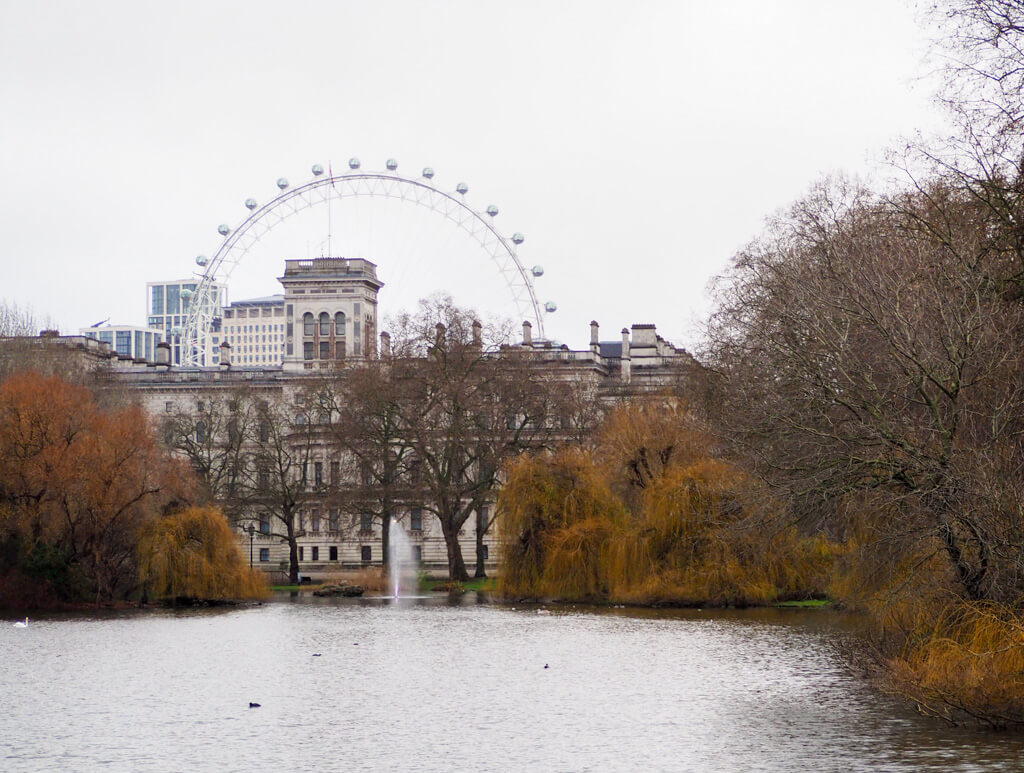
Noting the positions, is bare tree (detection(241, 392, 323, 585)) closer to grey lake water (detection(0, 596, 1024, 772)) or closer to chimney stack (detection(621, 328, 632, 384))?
chimney stack (detection(621, 328, 632, 384))

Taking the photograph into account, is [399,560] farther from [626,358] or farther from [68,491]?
[68,491]

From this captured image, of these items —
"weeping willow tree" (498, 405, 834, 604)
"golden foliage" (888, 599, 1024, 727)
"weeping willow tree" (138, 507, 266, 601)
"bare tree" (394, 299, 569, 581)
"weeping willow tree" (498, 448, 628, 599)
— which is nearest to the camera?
"golden foliage" (888, 599, 1024, 727)

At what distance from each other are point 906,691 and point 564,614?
2808 cm

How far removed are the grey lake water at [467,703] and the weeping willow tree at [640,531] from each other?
6.67 m

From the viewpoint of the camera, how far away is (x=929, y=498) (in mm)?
25188

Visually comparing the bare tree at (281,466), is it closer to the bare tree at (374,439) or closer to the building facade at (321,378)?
the building facade at (321,378)

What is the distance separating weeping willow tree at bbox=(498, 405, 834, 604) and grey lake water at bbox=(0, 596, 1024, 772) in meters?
6.67

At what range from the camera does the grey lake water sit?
22781 mm

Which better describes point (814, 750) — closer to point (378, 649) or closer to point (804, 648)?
point (804, 648)

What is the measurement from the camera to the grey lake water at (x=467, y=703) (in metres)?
22.8

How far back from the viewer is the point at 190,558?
6031cm

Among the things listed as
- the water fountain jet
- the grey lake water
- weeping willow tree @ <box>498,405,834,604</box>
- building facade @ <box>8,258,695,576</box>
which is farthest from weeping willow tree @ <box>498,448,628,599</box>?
building facade @ <box>8,258,695,576</box>

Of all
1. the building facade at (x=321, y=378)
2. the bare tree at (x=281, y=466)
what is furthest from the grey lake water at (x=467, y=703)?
the building facade at (x=321, y=378)

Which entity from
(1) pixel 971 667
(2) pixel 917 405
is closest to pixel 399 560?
(2) pixel 917 405
